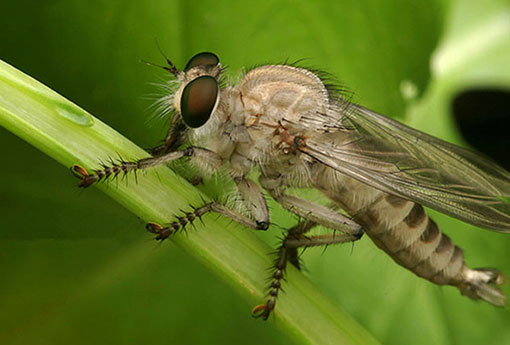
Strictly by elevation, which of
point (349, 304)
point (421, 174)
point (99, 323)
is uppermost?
point (421, 174)

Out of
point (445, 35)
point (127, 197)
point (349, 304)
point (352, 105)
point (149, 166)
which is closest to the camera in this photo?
point (127, 197)

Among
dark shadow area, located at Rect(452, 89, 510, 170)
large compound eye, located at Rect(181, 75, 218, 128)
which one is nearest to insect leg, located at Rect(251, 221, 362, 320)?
large compound eye, located at Rect(181, 75, 218, 128)

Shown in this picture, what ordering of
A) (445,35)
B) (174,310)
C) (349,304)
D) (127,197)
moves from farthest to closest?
(445,35) < (349,304) < (174,310) < (127,197)

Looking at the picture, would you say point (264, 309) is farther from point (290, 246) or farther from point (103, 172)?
point (103, 172)

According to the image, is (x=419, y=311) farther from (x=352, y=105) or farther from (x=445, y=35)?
(x=445, y=35)

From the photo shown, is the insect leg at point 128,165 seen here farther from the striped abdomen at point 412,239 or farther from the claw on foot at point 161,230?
the striped abdomen at point 412,239

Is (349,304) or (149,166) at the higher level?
(149,166)

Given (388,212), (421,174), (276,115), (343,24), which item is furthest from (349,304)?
(343,24)

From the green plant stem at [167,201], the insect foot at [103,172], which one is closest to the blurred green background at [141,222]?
the green plant stem at [167,201]
